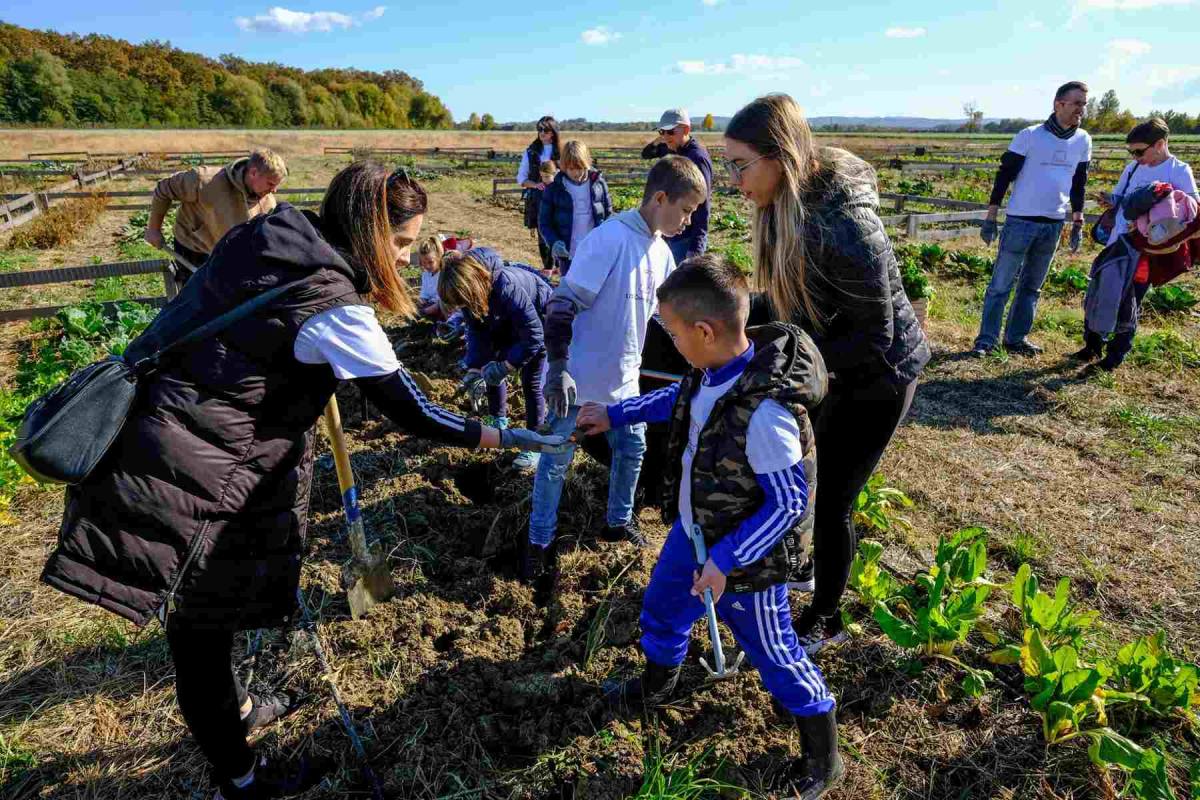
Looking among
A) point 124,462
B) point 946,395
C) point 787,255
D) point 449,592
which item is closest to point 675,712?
point 449,592

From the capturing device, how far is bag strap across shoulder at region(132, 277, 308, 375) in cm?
156

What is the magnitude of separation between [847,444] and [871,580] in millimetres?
915

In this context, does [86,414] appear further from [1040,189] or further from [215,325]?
[1040,189]

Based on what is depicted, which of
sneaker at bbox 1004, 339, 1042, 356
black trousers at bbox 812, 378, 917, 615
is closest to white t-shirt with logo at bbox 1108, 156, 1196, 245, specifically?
sneaker at bbox 1004, 339, 1042, 356

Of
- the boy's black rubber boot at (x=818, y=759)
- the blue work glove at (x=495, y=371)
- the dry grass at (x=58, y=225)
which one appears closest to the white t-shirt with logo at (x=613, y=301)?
the blue work glove at (x=495, y=371)

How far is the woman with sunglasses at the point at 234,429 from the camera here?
1557mm

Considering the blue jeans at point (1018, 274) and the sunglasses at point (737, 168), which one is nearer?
the sunglasses at point (737, 168)

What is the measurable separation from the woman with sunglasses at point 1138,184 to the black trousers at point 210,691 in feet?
21.6

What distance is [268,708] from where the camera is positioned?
240 cm

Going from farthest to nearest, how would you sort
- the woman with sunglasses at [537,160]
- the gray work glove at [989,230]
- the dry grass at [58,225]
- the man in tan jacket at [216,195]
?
the dry grass at [58,225]
the woman with sunglasses at [537,160]
the gray work glove at [989,230]
the man in tan jacket at [216,195]

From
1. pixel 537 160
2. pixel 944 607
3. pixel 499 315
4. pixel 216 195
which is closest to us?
pixel 944 607

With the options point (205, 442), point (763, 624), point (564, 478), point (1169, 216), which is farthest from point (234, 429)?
point (1169, 216)

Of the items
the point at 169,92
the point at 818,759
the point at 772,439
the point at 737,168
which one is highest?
the point at 169,92

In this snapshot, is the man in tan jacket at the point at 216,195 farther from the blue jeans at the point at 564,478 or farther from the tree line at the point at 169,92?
A: the tree line at the point at 169,92
